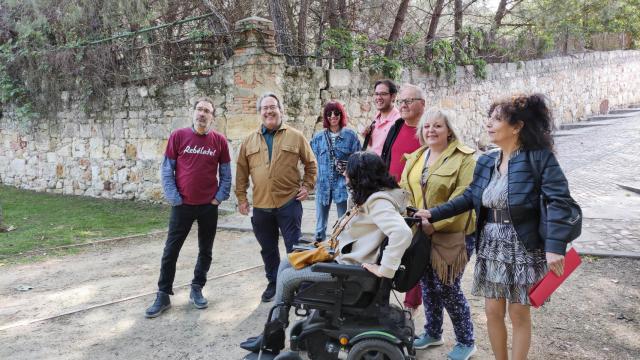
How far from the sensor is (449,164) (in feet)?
9.81

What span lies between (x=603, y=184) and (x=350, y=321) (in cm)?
698

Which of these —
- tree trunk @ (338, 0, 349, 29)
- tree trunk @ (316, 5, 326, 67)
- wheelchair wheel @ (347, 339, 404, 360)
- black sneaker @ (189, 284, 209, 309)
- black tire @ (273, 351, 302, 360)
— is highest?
tree trunk @ (338, 0, 349, 29)

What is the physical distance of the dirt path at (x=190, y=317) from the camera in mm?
3277

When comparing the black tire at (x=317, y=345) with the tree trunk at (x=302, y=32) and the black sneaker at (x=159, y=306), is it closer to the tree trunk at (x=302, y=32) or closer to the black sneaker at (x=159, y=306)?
the black sneaker at (x=159, y=306)

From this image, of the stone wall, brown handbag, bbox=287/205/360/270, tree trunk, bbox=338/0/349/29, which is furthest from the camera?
tree trunk, bbox=338/0/349/29

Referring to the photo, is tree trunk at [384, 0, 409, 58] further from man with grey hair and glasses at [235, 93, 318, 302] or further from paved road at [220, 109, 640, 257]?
man with grey hair and glasses at [235, 93, 318, 302]

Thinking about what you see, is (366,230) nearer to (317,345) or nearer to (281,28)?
(317,345)

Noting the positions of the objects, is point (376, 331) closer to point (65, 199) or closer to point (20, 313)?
point (20, 313)

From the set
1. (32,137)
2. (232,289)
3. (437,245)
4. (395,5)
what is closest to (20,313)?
(232,289)

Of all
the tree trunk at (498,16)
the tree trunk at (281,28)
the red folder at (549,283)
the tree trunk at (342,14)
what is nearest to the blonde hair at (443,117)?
the red folder at (549,283)

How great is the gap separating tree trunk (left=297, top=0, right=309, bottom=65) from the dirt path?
13.6ft

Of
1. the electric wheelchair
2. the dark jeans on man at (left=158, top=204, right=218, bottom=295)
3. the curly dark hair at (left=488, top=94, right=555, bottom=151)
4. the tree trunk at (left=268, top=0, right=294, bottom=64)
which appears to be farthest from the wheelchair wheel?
the tree trunk at (left=268, top=0, right=294, bottom=64)

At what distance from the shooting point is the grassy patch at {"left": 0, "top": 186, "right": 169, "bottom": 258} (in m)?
6.91

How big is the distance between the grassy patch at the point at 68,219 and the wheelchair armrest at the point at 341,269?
5.39 metres
